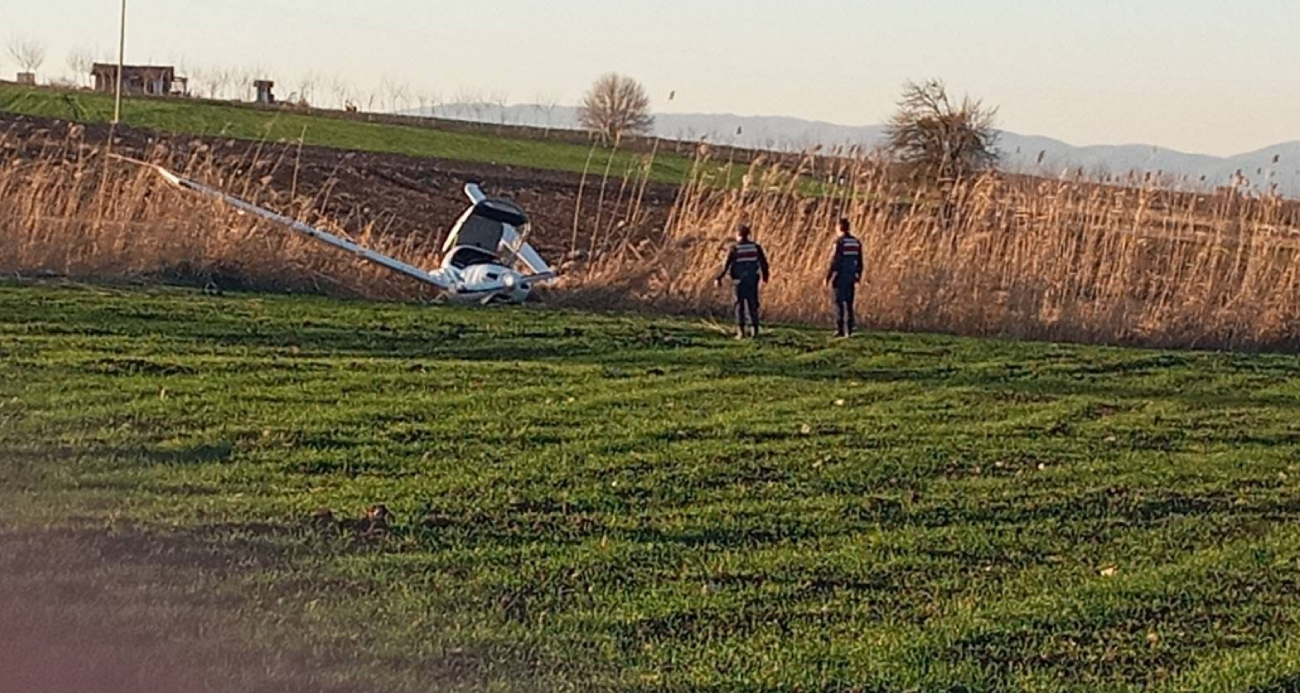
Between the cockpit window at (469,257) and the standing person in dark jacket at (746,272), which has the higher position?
the standing person in dark jacket at (746,272)

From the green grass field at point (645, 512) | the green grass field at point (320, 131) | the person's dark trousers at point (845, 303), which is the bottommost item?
the green grass field at point (645, 512)

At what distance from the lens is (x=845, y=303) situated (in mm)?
16891

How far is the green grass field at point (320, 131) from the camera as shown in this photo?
150ft

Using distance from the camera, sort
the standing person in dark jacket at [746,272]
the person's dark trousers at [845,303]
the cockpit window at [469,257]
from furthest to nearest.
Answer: the cockpit window at [469,257] → the person's dark trousers at [845,303] → the standing person in dark jacket at [746,272]

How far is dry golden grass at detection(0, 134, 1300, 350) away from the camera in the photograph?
1872 centimetres

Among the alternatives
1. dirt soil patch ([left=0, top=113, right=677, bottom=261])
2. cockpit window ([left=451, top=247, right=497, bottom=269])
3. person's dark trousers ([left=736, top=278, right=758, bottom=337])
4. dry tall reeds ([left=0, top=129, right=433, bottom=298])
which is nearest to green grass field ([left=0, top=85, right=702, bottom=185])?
dirt soil patch ([left=0, top=113, right=677, bottom=261])

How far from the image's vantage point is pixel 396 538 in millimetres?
7488

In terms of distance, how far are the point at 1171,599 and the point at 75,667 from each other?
4357 mm

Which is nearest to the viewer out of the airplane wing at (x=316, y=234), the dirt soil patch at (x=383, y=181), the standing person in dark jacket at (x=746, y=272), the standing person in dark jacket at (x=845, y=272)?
the standing person in dark jacket at (x=746, y=272)

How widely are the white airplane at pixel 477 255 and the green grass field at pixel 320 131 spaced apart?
22.1m

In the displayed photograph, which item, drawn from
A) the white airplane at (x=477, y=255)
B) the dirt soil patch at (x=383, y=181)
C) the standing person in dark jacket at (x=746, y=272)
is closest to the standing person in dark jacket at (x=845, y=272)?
the standing person in dark jacket at (x=746, y=272)

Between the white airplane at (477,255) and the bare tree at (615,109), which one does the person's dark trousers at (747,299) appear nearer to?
the white airplane at (477,255)

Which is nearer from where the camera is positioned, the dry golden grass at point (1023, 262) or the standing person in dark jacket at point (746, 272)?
the standing person in dark jacket at point (746, 272)

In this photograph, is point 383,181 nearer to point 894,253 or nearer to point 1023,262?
point 894,253
